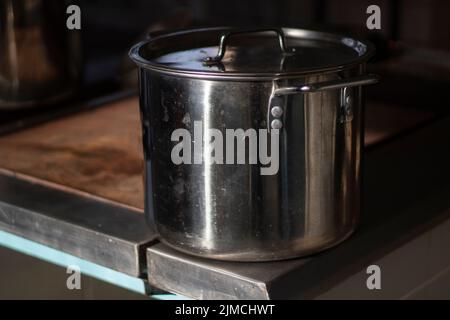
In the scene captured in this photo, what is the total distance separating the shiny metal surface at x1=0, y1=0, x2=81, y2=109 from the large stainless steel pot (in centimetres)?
70

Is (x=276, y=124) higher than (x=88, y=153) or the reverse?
higher

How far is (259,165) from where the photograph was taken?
3.28ft

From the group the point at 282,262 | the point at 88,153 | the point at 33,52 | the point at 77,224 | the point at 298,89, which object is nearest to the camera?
the point at 298,89

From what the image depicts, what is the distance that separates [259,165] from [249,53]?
20cm

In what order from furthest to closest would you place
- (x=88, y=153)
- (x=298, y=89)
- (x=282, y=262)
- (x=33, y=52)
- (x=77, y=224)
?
(x=33, y=52) → (x=88, y=153) → (x=77, y=224) → (x=282, y=262) → (x=298, y=89)

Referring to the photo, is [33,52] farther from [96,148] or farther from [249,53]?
[249,53]

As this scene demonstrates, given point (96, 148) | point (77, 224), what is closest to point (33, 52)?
point (96, 148)

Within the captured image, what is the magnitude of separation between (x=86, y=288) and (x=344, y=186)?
70cm

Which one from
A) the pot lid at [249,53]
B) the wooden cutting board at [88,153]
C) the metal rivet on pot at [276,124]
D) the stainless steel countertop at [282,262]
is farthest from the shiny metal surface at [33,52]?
the metal rivet on pot at [276,124]

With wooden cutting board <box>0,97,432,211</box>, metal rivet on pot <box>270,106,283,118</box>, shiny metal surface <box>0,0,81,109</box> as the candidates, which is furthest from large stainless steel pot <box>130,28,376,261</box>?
shiny metal surface <box>0,0,81,109</box>

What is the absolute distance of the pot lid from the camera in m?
0.99

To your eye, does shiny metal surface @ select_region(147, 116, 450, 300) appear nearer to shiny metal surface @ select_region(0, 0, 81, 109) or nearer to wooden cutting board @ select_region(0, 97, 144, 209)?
wooden cutting board @ select_region(0, 97, 144, 209)
